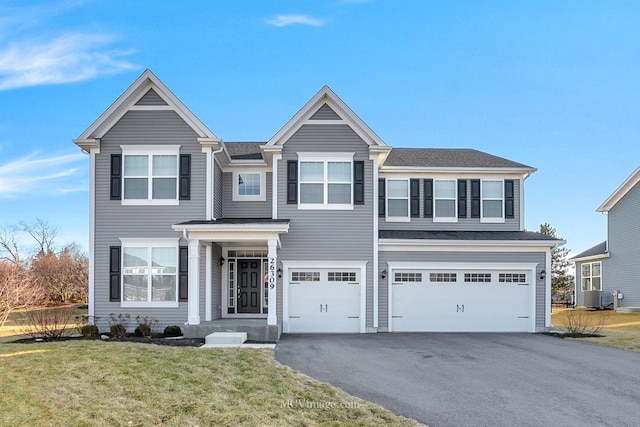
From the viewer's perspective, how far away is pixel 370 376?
10.2m

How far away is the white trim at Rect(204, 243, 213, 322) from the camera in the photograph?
16844mm

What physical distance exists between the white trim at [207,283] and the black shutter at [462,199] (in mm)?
9403

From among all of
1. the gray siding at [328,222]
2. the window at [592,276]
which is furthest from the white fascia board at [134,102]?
the window at [592,276]

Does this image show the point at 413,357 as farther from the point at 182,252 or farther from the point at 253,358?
the point at 182,252

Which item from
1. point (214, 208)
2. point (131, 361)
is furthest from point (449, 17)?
point (131, 361)

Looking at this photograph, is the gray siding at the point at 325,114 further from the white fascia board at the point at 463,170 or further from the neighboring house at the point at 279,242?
the white fascia board at the point at 463,170

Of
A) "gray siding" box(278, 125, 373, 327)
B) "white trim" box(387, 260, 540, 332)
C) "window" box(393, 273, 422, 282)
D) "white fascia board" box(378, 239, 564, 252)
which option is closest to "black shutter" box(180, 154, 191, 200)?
"gray siding" box(278, 125, 373, 327)

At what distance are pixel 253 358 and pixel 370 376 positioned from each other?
110 inches

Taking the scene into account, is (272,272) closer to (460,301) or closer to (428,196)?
(460,301)

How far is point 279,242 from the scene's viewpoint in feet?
56.2

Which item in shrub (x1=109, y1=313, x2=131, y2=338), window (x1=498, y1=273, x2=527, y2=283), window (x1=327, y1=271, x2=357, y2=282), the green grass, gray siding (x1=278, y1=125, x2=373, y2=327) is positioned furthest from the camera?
window (x1=498, y1=273, x2=527, y2=283)

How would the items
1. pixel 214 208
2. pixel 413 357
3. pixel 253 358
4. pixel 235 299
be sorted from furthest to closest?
pixel 235 299, pixel 214 208, pixel 413 357, pixel 253 358

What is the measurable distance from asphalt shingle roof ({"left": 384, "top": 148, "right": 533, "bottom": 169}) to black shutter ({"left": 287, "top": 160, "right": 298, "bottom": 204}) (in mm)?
4052

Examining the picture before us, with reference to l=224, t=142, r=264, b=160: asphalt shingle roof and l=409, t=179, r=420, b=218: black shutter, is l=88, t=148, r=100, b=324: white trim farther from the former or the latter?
l=409, t=179, r=420, b=218: black shutter
